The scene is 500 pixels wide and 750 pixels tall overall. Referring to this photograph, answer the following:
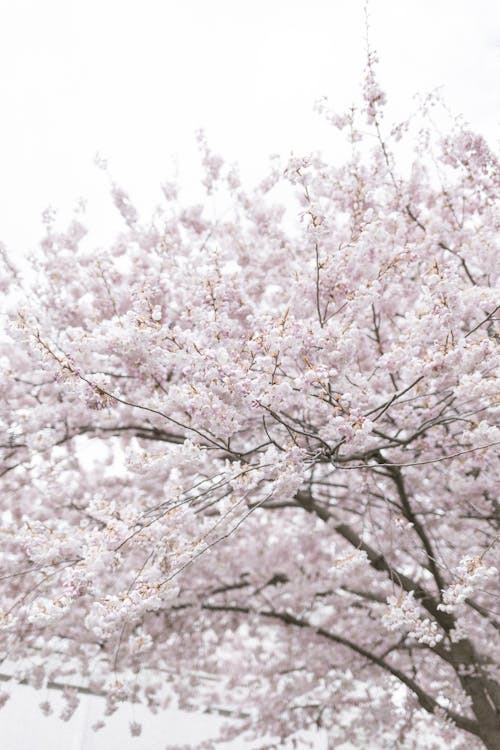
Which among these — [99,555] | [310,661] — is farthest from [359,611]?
[99,555]

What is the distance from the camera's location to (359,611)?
6.77m

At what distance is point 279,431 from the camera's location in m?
3.73

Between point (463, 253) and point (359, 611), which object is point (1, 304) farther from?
point (359, 611)

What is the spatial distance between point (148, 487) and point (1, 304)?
1898mm

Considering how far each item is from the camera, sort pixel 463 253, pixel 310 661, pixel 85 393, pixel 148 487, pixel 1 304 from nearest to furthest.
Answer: pixel 85 393
pixel 463 253
pixel 1 304
pixel 148 487
pixel 310 661

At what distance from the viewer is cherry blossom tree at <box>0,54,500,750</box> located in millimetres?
2707

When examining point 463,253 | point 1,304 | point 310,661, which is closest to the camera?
point 463,253

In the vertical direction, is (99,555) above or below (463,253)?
below

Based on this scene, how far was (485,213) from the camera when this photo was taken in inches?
175

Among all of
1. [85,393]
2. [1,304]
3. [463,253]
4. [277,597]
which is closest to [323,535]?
[277,597]

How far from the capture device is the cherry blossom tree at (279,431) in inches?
107

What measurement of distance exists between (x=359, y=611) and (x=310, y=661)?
30.6 inches

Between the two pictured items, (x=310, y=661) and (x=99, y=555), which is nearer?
(x=99, y=555)

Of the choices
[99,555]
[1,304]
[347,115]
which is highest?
[347,115]
